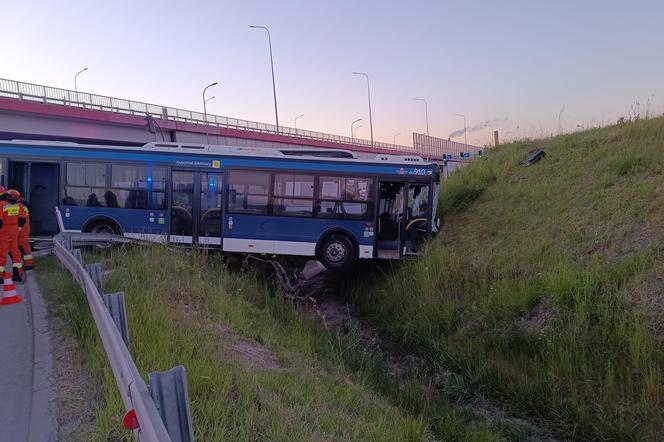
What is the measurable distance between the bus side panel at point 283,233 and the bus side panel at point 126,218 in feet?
5.72

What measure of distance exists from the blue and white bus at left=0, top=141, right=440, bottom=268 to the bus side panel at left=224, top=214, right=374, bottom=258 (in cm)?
3

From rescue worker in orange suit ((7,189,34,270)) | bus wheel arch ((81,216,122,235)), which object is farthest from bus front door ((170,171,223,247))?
rescue worker in orange suit ((7,189,34,270))

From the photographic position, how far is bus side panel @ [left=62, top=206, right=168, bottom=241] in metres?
13.1

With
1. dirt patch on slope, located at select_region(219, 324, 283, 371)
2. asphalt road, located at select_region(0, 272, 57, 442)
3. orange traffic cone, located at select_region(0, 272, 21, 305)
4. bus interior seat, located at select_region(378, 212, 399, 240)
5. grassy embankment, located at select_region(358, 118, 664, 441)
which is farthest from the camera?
bus interior seat, located at select_region(378, 212, 399, 240)

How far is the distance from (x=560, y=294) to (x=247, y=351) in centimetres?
486

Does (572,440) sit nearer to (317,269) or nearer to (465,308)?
(465,308)

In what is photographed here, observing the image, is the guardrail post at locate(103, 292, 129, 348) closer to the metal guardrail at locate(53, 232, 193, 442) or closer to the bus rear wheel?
the metal guardrail at locate(53, 232, 193, 442)

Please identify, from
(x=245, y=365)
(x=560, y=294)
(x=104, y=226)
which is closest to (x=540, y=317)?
(x=560, y=294)

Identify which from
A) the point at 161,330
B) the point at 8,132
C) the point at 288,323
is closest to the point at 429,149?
the point at 8,132

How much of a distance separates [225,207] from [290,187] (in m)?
1.72

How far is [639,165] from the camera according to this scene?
11055mm

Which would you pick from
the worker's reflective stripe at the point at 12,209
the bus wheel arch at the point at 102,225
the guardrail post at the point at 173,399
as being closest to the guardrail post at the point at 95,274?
the guardrail post at the point at 173,399

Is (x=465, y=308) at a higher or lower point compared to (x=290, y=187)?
lower

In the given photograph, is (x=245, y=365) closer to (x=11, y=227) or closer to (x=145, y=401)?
(x=145, y=401)
